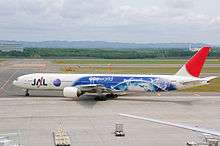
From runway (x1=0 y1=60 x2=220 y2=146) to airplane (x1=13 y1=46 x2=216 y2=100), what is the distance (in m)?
1.26

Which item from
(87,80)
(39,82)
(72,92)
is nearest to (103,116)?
(72,92)

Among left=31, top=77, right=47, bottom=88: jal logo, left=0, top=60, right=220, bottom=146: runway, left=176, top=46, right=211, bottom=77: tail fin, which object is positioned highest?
left=176, top=46, right=211, bottom=77: tail fin

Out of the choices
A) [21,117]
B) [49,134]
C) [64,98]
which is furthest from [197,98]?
[49,134]

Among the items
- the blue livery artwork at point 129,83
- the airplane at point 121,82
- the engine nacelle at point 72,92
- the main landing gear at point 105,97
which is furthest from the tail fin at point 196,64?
the engine nacelle at point 72,92

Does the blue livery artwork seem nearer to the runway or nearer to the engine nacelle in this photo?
the runway

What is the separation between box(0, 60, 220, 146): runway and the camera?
95.1 feet

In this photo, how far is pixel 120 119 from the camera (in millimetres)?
37062

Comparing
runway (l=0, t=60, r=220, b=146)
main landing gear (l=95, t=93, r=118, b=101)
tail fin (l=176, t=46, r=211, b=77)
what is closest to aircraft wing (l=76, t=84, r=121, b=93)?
main landing gear (l=95, t=93, r=118, b=101)

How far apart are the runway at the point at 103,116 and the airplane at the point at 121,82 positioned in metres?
1.26

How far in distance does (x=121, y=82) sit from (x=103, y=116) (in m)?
13.0

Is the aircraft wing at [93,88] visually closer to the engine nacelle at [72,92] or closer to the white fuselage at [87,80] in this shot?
the engine nacelle at [72,92]

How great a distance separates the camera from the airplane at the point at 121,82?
163 ft

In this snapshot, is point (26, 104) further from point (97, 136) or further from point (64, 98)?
point (97, 136)

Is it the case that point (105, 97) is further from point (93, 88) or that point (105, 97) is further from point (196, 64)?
point (196, 64)
